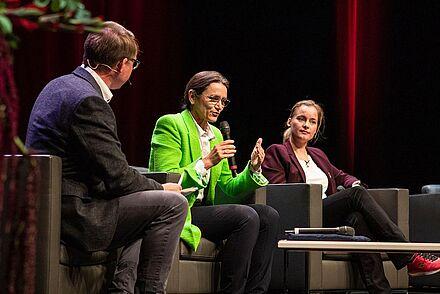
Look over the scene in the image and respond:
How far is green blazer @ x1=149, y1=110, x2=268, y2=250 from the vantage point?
2.86m

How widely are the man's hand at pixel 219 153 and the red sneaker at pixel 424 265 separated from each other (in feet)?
3.59

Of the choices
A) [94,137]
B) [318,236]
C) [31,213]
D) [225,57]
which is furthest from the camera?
[225,57]

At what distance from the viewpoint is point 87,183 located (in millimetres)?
2289

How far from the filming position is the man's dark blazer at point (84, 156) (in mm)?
2229

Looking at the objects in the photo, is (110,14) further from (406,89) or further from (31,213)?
(31,213)

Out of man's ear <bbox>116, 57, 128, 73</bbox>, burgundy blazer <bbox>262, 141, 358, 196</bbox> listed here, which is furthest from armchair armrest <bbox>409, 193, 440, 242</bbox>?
man's ear <bbox>116, 57, 128, 73</bbox>

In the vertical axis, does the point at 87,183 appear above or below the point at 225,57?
below

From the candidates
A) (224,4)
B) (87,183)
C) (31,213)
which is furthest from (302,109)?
(31,213)

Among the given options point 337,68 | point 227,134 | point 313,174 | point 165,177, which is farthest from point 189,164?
point 337,68

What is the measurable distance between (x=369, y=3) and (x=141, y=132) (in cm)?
174

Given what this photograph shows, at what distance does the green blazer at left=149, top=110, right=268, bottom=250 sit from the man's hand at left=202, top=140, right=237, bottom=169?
0.05 m

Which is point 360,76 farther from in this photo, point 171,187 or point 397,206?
point 171,187

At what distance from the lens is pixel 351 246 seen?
2770 mm

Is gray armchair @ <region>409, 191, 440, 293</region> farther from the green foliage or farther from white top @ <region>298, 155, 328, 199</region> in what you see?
the green foliage
